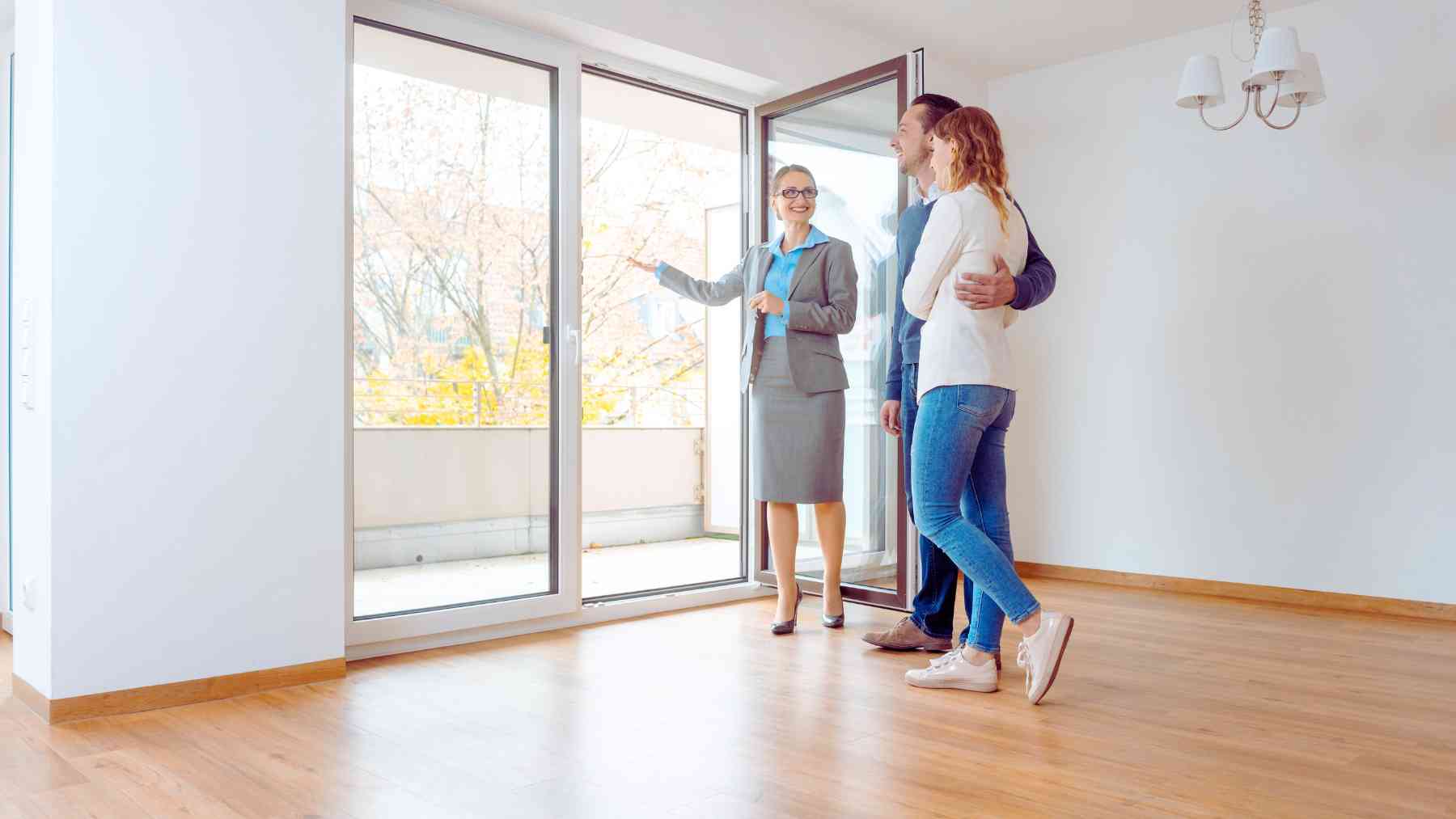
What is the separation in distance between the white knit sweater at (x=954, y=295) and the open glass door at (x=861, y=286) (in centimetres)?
115

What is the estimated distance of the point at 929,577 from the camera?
9.95 feet

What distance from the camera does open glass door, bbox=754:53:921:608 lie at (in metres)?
3.69

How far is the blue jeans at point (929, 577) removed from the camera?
9.46ft

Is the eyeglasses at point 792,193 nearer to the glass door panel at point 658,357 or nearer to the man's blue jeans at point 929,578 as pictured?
the man's blue jeans at point 929,578

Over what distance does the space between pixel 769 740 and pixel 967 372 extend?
951 mm

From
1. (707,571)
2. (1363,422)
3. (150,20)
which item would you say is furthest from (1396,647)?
(150,20)

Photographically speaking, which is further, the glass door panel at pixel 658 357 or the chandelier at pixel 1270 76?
the glass door panel at pixel 658 357

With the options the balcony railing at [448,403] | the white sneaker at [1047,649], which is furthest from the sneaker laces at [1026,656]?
the balcony railing at [448,403]

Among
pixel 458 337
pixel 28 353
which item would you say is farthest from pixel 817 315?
pixel 28 353

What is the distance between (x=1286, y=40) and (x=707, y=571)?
320 centimetres

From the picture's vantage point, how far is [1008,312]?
2.57m

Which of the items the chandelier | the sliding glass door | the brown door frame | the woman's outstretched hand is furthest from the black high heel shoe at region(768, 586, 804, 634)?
the chandelier

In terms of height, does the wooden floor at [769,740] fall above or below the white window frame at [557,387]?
below

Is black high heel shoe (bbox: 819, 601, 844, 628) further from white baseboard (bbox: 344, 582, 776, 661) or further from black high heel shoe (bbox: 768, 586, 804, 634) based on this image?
white baseboard (bbox: 344, 582, 776, 661)
